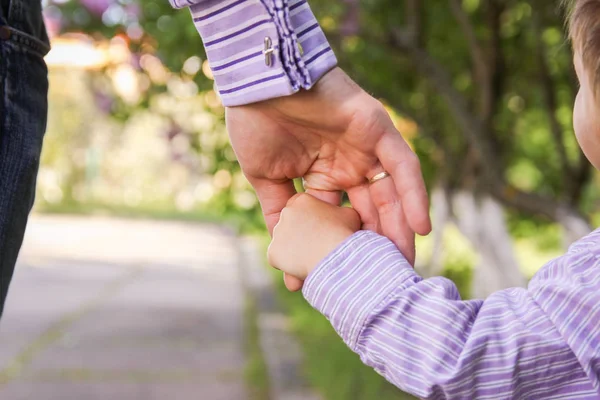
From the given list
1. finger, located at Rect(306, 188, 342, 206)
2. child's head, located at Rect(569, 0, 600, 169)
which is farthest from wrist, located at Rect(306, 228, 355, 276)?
child's head, located at Rect(569, 0, 600, 169)

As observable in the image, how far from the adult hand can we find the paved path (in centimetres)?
290

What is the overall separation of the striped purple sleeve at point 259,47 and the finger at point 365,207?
21 centimetres

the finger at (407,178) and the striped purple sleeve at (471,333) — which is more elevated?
the finger at (407,178)

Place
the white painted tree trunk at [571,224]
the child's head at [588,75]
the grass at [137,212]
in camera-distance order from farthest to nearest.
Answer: the grass at [137,212] < the white painted tree trunk at [571,224] < the child's head at [588,75]

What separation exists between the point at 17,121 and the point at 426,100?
530cm

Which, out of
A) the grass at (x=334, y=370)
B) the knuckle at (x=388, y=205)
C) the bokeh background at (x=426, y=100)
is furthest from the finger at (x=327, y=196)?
the grass at (x=334, y=370)

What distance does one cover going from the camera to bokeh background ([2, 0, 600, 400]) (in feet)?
15.1

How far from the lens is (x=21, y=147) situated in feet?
5.11

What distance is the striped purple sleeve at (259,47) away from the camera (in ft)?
4.84

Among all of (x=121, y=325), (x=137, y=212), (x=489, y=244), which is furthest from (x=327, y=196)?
(x=137, y=212)

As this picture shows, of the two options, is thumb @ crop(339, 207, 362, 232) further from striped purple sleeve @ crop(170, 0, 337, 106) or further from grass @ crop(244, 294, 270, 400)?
grass @ crop(244, 294, 270, 400)

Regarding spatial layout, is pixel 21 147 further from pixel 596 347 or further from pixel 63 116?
pixel 63 116

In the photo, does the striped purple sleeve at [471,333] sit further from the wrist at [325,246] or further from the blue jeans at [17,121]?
the blue jeans at [17,121]

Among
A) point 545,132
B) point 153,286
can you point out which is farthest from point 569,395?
point 545,132
